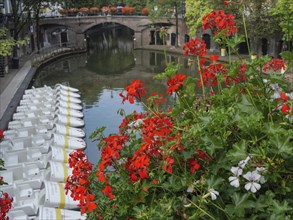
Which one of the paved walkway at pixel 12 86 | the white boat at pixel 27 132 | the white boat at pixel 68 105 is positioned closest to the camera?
the white boat at pixel 27 132

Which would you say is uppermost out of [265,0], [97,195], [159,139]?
[265,0]

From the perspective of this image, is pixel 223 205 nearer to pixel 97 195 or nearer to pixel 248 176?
pixel 248 176

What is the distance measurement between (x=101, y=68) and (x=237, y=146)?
147 feet

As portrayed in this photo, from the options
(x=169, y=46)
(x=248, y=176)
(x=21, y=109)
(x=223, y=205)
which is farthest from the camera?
(x=169, y=46)

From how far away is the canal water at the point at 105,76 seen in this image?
29428mm

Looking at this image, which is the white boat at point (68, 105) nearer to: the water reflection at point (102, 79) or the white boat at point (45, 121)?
the water reflection at point (102, 79)

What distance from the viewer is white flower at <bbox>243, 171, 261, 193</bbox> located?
3564 mm

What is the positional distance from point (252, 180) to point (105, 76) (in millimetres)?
40719

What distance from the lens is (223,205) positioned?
392cm

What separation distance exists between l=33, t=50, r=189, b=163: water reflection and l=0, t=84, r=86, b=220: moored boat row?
2003mm

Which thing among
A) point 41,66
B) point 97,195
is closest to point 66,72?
point 41,66

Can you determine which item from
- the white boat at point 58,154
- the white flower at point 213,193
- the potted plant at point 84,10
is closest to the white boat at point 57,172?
the white boat at point 58,154

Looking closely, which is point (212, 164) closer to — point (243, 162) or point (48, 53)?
point (243, 162)

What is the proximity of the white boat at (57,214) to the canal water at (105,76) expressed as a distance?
7988mm
